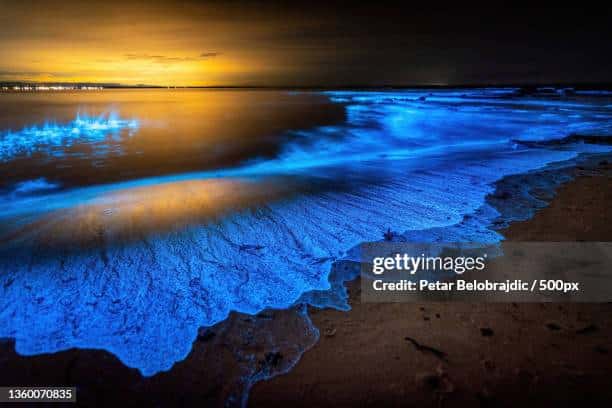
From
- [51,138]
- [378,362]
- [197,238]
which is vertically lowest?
[378,362]

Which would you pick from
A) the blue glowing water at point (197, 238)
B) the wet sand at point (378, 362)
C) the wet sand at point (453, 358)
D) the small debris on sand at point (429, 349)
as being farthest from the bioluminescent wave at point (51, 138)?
the small debris on sand at point (429, 349)

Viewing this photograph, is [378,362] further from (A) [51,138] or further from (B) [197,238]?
(A) [51,138]

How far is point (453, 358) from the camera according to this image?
2.52m

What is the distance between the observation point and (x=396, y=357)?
8.31 ft

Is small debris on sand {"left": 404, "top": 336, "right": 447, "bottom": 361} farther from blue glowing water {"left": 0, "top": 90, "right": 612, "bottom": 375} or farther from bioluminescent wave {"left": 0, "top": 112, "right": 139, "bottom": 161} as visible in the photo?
bioluminescent wave {"left": 0, "top": 112, "right": 139, "bottom": 161}

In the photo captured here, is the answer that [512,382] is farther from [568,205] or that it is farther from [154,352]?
[568,205]

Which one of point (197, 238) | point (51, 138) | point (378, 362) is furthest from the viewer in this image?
point (51, 138)

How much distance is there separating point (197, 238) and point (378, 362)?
274 centimetres

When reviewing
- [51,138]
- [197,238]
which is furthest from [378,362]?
[51,138]

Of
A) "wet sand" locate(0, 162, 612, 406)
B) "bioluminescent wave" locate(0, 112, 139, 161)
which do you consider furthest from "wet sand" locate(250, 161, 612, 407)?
"bioluminescent wave" locate(0, 112, 139, 161)

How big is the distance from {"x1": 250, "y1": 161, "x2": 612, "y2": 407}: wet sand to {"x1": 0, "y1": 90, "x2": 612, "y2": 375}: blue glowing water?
1.67ft

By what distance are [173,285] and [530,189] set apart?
5911 mm

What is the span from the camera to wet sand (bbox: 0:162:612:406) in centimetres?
227

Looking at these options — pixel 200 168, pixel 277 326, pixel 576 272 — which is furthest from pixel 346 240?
pixel 200 168
